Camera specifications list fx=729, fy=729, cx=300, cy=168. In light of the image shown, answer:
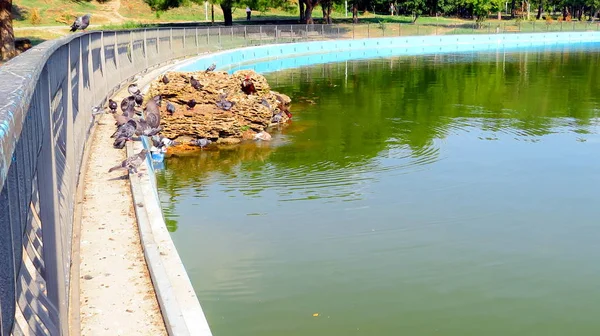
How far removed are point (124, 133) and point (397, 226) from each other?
13.6ft

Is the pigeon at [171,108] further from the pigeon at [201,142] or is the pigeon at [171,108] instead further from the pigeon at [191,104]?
the pigeon at [201,142]

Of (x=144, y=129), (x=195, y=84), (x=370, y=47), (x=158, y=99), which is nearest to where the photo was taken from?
(x=144, y=129)

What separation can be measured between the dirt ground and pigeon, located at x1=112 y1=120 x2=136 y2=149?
1515 millimetres

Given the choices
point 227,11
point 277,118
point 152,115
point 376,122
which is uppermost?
point 227,11

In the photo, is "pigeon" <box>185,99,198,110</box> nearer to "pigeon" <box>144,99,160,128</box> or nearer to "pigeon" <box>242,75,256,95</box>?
"pigeon" <box>242,75,256,95</box>

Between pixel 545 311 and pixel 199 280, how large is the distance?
360 cm

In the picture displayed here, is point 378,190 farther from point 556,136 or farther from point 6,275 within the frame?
point 6,275

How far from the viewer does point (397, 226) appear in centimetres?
977

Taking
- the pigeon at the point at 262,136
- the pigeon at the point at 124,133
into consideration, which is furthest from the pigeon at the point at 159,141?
the pigeon at the point at 262,136

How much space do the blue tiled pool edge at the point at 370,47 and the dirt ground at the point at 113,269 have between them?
18.2m

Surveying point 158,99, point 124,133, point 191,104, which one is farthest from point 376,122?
point 124,133

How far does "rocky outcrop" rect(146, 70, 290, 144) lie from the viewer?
15.0 meters

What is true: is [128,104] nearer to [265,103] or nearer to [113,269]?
[265,103]

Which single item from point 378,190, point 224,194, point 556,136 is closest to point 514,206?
point 378,190
